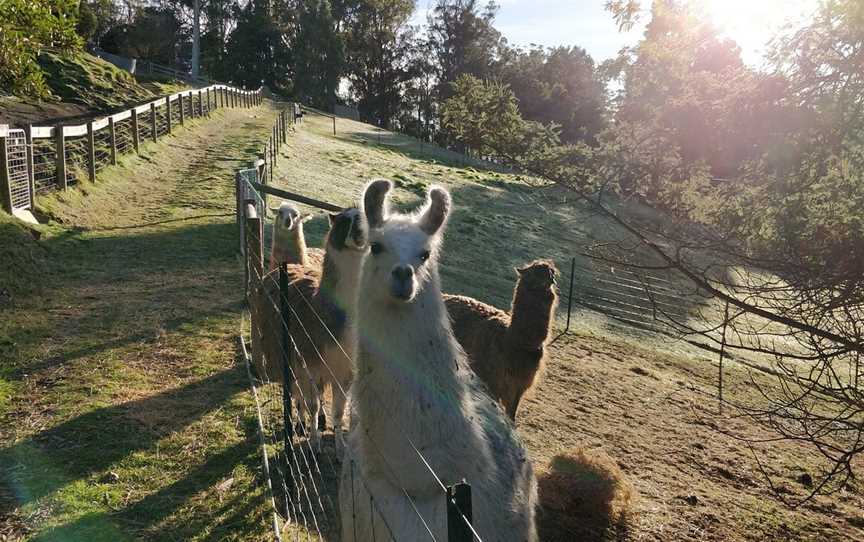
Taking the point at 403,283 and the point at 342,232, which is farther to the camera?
the point at 342,232

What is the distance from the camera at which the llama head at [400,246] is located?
3008mm

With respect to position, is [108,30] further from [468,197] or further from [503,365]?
[503,365]

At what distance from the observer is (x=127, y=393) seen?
551 cm

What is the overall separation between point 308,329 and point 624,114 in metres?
4.88

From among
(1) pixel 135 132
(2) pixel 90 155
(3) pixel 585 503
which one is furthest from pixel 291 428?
(1) pixel 135 132

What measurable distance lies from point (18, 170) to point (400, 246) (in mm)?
9531

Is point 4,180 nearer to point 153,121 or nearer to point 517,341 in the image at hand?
point 517,341

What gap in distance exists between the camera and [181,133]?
21016 mm

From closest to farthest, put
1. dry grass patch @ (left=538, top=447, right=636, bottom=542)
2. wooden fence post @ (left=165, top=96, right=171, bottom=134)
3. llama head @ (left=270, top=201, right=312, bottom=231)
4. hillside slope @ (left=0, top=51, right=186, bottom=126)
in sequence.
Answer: dry grass patch @ (left=538, top=447, right=636, bottom=542) < llama head @ (left=270, top=201, right=312, bottom=231) < hillside slope @ (left=0, top=51, right=186, bottom=126) < wooden fence post @ (left=165, top=96, right=171, bottom=134)

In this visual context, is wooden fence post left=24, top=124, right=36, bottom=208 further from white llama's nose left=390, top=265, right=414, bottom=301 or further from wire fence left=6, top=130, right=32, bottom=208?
white llama's nose left=390, top=265, right=414, bottom=301

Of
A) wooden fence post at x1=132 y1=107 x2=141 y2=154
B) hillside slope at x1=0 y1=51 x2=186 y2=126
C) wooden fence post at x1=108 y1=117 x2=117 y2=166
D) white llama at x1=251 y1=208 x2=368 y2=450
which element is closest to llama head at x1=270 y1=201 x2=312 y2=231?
white llama at x1=251 y1=208 x2=368 y2=450

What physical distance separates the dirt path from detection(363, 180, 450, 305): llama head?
2.08 meters

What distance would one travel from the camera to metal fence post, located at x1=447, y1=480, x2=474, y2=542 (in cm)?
163

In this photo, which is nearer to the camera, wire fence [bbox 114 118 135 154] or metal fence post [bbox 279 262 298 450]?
metal fence post [bbox 279 262 298 450]
